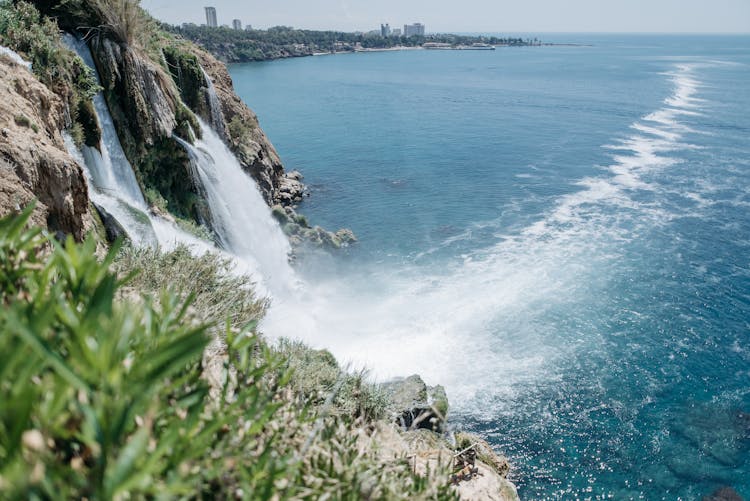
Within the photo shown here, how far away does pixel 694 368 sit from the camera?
1622 cm

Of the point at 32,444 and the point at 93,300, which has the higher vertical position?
the point at 93,300

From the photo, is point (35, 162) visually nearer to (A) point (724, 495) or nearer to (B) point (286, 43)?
(A) point (724, 495)

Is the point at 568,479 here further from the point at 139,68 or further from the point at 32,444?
the point at 139,68

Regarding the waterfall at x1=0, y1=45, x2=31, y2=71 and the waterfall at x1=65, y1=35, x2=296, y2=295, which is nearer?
the waterfall at x1=0, y1=45, x2=31, y2=71

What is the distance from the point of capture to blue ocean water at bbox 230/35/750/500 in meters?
→ 13.8

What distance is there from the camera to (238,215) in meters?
18.5

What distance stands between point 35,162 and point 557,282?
18.8 metres

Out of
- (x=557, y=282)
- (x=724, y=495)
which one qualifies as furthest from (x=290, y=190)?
(x=724, y=495)

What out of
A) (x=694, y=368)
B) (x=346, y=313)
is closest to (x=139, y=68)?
(x=346, y=313)

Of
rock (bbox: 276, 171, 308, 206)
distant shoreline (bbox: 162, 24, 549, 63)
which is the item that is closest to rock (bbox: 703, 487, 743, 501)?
rock (bbox: 276, 171, 308, 206)

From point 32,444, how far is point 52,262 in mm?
1611

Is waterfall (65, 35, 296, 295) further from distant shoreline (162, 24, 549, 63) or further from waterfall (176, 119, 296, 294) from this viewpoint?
distant shoreline (162, 24, 549, 63)

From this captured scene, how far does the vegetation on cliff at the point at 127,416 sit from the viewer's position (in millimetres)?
2270

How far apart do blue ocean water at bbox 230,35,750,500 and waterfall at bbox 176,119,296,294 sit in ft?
5.51
